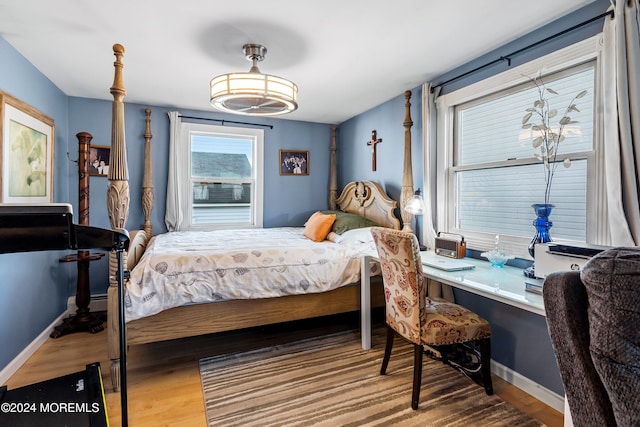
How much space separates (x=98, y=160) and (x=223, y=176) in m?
1.32

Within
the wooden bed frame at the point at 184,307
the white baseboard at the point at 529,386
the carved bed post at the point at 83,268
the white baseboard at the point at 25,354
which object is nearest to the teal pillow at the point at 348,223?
the wooden bed frame at the point at 184,307

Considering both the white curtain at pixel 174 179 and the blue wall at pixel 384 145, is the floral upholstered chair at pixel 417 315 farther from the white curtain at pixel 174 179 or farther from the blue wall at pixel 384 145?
the white curtain at pixel 174 179

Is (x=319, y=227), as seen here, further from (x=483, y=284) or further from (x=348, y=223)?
(x=483, y=284)

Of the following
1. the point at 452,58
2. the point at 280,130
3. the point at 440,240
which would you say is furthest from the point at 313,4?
the point at 280,130

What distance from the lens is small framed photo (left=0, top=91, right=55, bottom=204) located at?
2.18 meters

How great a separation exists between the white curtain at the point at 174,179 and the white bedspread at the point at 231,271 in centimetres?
99

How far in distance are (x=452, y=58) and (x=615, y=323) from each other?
2342mm

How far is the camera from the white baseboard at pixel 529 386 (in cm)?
184

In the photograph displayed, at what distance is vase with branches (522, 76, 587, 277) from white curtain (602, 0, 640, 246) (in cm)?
23

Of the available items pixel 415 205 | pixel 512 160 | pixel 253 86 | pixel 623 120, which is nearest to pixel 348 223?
pixel 415 205

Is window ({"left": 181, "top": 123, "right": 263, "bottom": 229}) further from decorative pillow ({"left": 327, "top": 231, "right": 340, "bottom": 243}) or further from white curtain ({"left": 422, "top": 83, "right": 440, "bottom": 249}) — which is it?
white curtain ({"left": 422, "top": 83, "right": 440, "bottom": 249})

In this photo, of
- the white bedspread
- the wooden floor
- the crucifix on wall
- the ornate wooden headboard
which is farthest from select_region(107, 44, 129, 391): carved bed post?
the crucifix on wall

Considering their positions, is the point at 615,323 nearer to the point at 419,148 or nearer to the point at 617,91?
the point at 617,91

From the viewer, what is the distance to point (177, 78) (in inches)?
113
